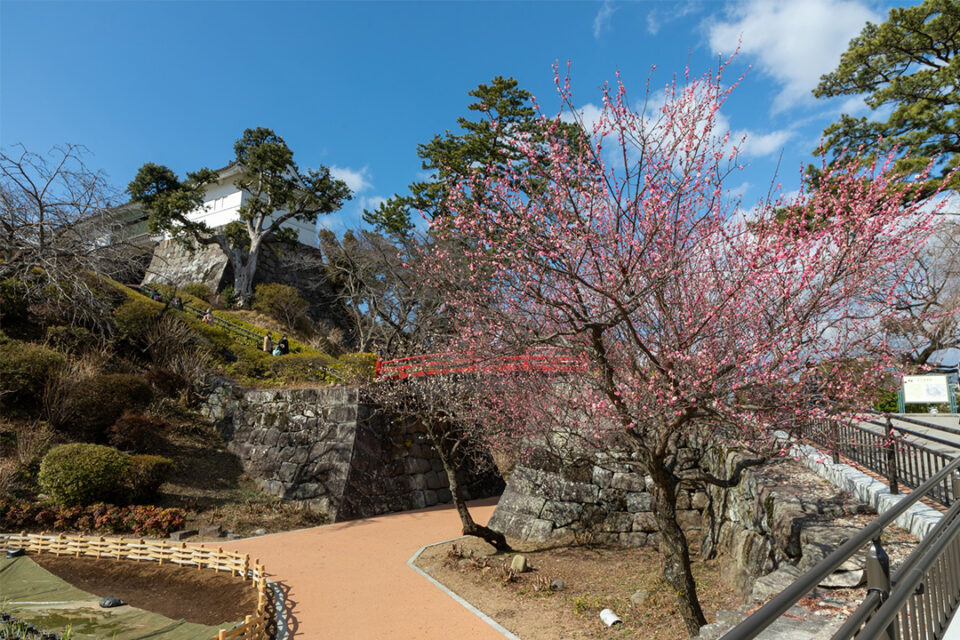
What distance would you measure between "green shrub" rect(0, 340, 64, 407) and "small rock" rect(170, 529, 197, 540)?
6.62 m

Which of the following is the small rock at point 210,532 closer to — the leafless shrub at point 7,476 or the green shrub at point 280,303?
the leafless shrub at point 7,476

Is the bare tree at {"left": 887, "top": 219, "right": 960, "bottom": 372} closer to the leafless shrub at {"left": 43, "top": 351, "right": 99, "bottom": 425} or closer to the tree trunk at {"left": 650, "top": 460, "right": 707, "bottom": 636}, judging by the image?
the tree trunk at {"left": 650, "top": 460, "right": 707, "bottom": 636}

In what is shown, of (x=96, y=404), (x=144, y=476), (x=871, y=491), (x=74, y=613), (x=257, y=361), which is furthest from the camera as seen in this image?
(x=257, y=361)

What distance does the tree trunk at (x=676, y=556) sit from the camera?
642cm

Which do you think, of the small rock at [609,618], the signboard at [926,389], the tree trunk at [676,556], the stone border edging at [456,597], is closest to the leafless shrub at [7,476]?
the stone border edging at [456,597]

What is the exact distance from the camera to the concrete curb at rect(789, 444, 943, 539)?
6.20 metres

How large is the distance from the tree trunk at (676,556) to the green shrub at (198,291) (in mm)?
32815

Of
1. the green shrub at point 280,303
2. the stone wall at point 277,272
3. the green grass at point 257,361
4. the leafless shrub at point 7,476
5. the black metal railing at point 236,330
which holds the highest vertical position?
the stone wall at point 277,272

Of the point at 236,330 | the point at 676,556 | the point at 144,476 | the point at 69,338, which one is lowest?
the point at 676,556

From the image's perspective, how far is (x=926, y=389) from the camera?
10.6m

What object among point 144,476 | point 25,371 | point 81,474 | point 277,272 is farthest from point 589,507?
point 277,272

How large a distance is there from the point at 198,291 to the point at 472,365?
29.3 meters

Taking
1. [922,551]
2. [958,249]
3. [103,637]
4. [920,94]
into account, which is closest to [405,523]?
[103,637]

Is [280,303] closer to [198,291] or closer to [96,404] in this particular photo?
[198,291]
